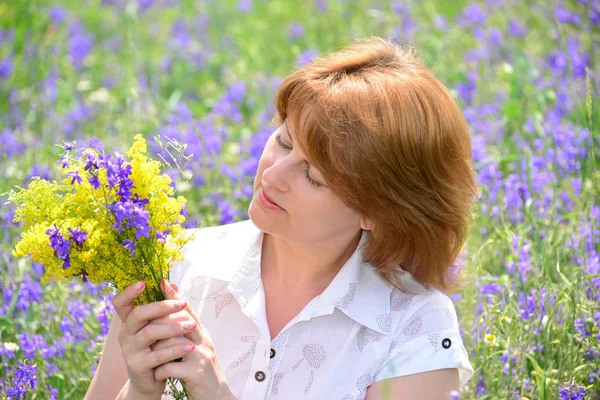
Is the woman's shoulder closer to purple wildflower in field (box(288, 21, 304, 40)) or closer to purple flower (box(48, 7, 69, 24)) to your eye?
purple wildflower in field (box(288, 21, 304, 40))

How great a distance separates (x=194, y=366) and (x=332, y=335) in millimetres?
411

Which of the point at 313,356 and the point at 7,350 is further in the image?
the point at 7,350

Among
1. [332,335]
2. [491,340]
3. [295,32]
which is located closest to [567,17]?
[295,32]

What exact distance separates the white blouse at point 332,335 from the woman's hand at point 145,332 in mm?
339

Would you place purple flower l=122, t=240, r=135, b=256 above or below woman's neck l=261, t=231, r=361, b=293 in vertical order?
above

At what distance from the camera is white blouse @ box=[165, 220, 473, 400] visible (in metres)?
1.83

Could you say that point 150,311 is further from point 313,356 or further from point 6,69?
point 6,69

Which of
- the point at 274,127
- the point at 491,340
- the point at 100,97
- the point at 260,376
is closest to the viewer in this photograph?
the point at 260,376

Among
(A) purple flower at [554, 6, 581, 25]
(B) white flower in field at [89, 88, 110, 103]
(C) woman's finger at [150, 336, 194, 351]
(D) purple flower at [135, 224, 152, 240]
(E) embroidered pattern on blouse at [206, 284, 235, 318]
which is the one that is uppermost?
(B) white flower in field at [89, 88, 110, 103]

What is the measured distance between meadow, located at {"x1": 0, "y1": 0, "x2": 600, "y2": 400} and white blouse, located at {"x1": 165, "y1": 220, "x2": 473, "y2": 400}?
0.91ft

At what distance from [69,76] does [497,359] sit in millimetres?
3034

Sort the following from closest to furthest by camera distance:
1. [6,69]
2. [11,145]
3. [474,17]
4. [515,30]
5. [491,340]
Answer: [491,340] → [11,145] → [6,69] → [515,30] → [474,17]

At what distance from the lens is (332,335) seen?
6.18 ft

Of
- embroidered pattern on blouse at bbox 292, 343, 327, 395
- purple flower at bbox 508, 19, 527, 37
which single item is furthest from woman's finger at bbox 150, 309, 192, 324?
purple flower at bbox 508, 19, 527, 37
